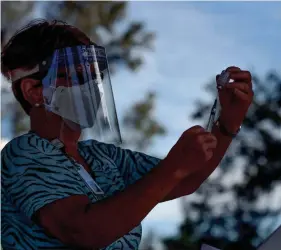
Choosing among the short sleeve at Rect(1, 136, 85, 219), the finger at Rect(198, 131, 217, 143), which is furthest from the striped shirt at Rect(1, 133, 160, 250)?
the finger at Rect(198, 131, 217, 143)

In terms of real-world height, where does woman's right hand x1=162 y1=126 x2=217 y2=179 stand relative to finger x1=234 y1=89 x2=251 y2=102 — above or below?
below

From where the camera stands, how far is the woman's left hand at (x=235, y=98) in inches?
63.2

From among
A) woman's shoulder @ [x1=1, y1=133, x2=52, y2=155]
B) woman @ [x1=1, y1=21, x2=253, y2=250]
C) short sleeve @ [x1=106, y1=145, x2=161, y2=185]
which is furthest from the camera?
short sleeve @ [x1=106, y1=145, x2=161, y2=185]

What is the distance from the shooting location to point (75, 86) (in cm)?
152

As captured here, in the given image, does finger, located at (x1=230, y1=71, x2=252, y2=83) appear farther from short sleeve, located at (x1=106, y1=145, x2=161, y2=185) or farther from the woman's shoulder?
the woman's shoulder

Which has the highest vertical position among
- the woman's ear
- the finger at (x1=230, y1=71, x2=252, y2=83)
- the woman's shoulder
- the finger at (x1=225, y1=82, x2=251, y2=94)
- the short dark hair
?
the short dark hair

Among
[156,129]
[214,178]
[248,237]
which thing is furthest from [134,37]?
[248,237]

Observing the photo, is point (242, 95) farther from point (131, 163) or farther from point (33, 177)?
point (33, 177)

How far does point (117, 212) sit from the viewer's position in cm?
131

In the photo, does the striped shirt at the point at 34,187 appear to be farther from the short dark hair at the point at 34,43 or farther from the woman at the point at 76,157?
the short dark hair at the point at 34,43

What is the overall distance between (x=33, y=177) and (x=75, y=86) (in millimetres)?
229

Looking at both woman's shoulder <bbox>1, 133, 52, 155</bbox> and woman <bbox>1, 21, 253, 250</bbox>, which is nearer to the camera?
woman <bbox>1, 21, 253, 250</bbox>

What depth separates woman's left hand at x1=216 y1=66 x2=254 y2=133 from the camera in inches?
63.2

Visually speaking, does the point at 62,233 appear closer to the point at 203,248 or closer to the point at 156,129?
the point at 203,248
